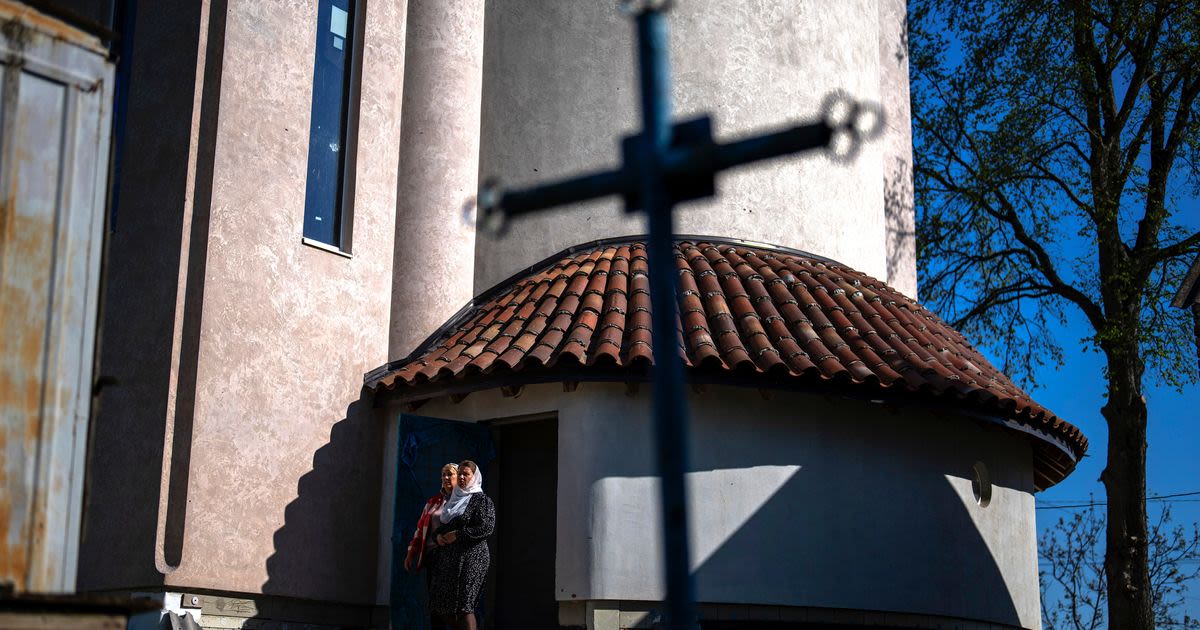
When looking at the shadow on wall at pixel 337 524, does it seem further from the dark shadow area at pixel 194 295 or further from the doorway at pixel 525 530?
the doorway at pixel 525 530

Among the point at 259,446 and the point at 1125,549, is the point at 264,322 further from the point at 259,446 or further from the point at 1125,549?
the point at 1125,549

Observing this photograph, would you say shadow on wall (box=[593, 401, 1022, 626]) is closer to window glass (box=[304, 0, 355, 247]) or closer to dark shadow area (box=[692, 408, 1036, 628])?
dark shadow area (box=[692, 408, 1036, 628])

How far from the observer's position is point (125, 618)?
5691mm

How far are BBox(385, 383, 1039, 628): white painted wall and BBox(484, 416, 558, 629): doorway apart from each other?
119cm

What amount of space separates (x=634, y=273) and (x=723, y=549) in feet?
10.2

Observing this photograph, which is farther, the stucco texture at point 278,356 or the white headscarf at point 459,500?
the stucco texture at point 278,356

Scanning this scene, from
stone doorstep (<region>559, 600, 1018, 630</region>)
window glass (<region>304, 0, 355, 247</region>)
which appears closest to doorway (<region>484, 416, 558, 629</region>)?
stone doorstep (<region>559, 600, 1018, 630</region>)

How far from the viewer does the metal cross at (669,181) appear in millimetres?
4191

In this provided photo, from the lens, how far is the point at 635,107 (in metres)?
15.5

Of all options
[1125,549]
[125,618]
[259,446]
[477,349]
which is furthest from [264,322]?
[1125,549]

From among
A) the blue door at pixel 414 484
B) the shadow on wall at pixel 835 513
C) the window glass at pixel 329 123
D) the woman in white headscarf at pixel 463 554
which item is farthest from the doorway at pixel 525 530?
the woman in white headscarf at pixel 463 554

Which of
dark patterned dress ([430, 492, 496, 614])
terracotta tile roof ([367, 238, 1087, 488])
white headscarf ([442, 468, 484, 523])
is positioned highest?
terracotta tile roof ([367, 238, 1087, 488])

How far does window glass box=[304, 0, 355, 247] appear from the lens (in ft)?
45.2

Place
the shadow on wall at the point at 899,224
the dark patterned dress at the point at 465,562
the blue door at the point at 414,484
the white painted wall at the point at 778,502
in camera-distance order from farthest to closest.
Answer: the shadow on wall at the point at 899,224 < the blue door at the point at 414,484 < the white painted wall at the point at 778,502 < the dark patterned dress at the point at 465,562
